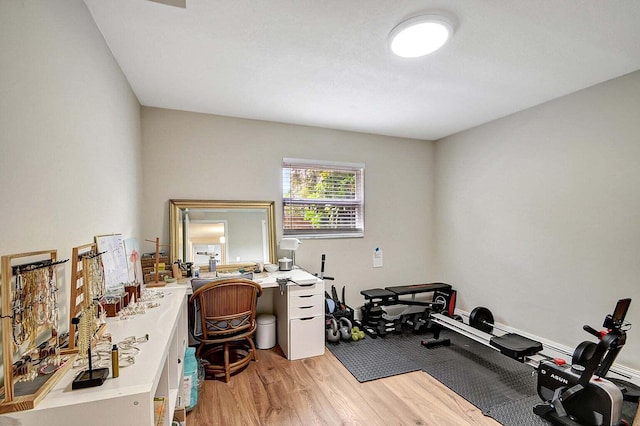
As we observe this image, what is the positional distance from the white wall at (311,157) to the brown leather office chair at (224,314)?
1004mm

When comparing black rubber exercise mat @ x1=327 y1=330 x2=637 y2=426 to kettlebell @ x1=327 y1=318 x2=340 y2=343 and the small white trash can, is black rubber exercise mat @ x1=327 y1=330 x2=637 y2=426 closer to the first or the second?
kettlebell @ x1=327 y1=318 x2=340 y2=343

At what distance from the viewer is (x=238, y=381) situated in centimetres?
249

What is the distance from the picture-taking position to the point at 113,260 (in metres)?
1.88

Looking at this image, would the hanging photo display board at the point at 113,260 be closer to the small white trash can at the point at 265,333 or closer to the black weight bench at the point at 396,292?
the small white trash can at the point at 265,333

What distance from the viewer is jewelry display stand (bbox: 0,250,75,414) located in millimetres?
849

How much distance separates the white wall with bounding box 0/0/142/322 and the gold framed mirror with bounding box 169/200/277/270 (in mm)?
1065

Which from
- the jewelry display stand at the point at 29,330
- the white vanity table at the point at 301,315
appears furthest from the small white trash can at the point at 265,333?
the jewelry display stand at the point at 29,330

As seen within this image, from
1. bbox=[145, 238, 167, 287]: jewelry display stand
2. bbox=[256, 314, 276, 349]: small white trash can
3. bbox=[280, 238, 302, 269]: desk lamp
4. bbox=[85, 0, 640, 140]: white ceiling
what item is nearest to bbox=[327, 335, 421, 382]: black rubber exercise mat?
bbox=[256, 314, 276, 349]: small white trash can

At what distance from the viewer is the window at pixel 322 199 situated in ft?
11.9

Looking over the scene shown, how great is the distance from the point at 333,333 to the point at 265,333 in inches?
27.0

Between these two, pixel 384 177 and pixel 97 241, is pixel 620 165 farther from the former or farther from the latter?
pixel 97 241

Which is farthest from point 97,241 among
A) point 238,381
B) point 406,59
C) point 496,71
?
point 496,71

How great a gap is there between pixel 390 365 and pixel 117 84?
3063mm

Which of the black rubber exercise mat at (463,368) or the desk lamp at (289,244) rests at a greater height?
the desk lamp at (289,244)
